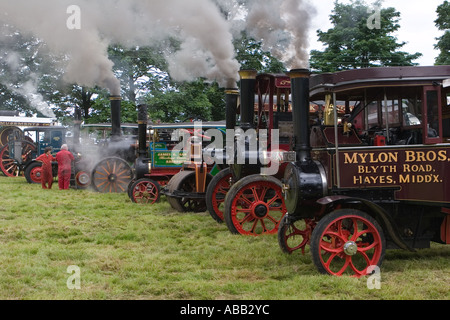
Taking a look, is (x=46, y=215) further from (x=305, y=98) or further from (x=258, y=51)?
(x=258, y=51)

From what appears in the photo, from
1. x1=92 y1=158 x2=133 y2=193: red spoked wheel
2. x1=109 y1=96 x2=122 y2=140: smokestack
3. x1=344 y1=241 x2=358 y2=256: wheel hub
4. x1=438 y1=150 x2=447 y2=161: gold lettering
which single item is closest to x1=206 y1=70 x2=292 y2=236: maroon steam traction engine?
x1=344 y1=241 x2=358 y2=256: wheel hub

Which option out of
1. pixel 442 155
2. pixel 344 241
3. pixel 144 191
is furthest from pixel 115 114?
pixel 442 155

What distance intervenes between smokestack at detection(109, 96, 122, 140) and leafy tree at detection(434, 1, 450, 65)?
57.8ft

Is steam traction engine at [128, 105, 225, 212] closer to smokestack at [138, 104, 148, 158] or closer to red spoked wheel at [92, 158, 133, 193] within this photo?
smokestack at [138, 104, 148, 158]

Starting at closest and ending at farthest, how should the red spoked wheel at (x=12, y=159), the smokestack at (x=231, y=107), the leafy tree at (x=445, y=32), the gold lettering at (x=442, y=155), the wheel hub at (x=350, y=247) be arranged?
1. the wheel hub at (x=350, y=247)
2. the gold lettering at (x=442, y=155)
3. the smokestack at (x=231, y=107)
4. the red spoked wheel at (x=12, y=159)
5. the leafy tree at (x=445, y=32)

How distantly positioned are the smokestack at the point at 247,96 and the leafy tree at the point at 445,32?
20333 mm

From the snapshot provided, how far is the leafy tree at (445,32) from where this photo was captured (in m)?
24.6

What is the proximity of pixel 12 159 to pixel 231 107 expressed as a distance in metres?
13.3

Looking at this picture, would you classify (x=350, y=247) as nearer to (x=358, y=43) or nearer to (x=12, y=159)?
(x=12, y=159)

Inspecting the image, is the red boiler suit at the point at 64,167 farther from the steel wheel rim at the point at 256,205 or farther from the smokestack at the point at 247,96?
the steel wheel rim at the point at 256,205

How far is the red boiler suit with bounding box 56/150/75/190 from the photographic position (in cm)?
1373

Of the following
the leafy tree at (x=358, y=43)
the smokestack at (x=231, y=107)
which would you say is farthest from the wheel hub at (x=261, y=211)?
the leafy tree at (x=358, y=43)

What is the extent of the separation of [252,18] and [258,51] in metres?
3.61

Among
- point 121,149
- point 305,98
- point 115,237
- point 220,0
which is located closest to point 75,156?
point 121,149
